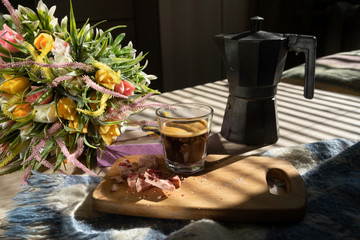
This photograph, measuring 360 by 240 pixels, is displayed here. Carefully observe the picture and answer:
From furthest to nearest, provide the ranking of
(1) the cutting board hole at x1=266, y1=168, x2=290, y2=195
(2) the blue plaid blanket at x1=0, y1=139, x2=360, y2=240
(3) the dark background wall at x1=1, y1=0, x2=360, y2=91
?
1. (3) the dark background wall at x1=1, y1=0, x2=360, y2=91
2. (1) the cutting board hole at x1=266, y1=168, x2=290, y2=195
3. (2) the blue plaid blanket at x1=0, y1=139, x2=360, y2=240

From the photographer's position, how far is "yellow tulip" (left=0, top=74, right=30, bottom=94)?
21.4 inches

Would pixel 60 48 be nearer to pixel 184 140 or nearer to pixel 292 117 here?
pixel 184 140

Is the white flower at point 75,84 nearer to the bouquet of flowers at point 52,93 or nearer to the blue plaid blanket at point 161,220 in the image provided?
the bouquet of flowers at point 52,93

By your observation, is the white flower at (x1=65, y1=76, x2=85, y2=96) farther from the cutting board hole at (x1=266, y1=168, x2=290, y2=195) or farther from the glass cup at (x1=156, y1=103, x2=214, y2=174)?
the cutting board hole at (x1=266, y1=168, x2=290, y2=195)

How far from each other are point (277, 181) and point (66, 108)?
0.36 m

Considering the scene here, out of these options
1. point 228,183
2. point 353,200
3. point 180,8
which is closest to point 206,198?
point 228,183

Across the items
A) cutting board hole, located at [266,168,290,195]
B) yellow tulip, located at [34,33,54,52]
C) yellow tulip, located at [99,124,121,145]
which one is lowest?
cutting board hole, located at [266,168,290,195]

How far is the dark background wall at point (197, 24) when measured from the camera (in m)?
2.10

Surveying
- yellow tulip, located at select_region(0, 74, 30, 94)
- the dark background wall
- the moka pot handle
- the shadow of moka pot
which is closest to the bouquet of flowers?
yellow tulip, located at select_region(0, 74, 30, 94)

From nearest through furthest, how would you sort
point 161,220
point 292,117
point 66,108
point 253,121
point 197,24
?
point 161,220
point 66,108
point 253,121
point 292,117
point 197,24

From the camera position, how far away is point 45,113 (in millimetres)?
545

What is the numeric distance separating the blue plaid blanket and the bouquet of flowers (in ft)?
0.19

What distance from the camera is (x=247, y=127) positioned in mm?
663

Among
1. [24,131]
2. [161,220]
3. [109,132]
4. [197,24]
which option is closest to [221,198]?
[161,220]
